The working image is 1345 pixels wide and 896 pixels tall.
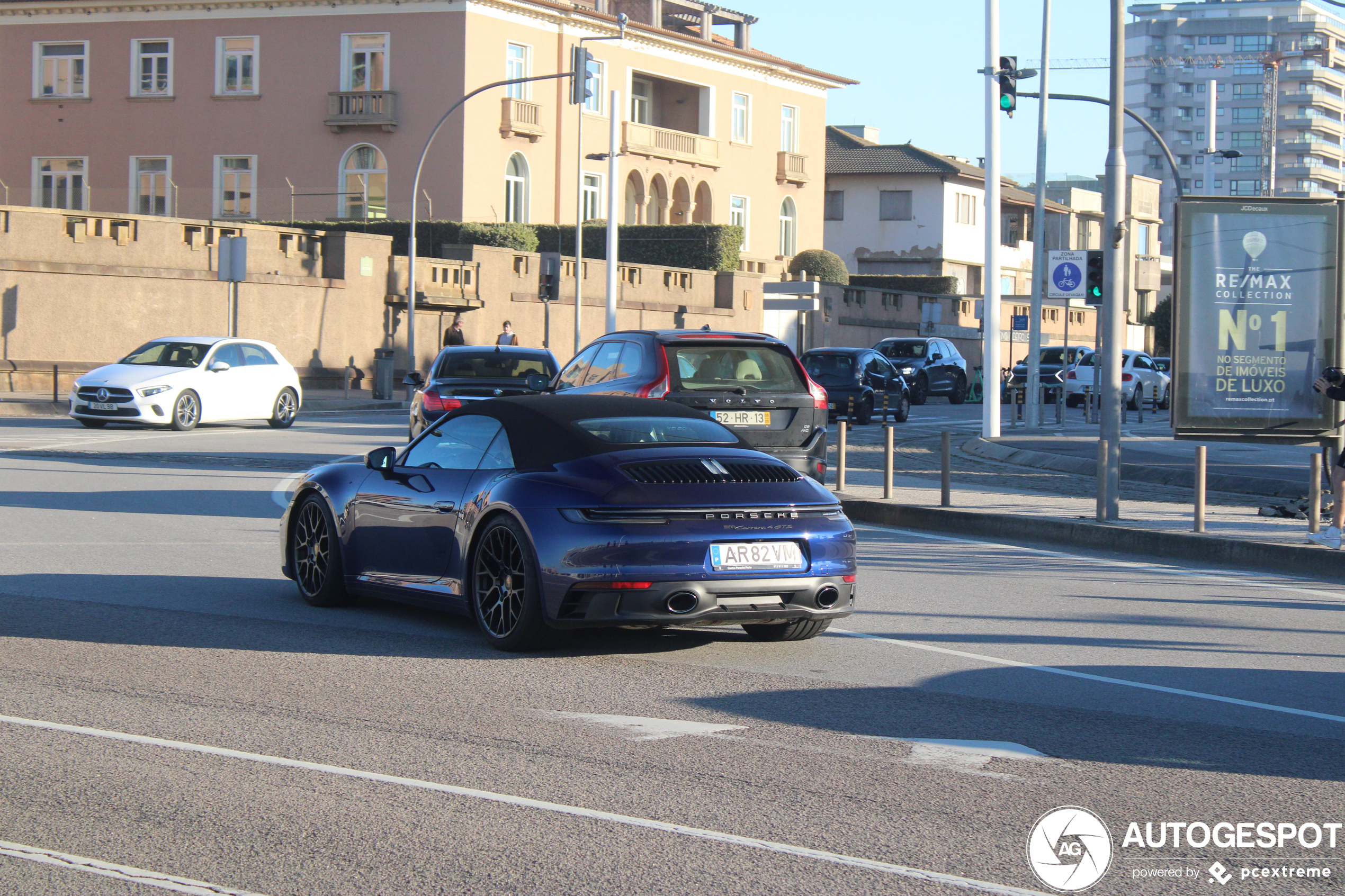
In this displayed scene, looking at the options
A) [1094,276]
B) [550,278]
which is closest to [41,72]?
[550,278]

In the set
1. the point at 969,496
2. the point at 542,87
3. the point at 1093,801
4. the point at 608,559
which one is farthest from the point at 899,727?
the point at 542,87

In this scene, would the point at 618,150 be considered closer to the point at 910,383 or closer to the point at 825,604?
the point at 910,383

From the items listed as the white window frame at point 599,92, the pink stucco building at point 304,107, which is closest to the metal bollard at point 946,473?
the pink stucco building at point 304,107

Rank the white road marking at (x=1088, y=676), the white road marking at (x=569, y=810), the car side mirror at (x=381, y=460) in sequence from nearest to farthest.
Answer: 1. the white road marking at (x=569, y=810)
2. the white road marking at (x=1088, y=676)
3. the car side mirror at (x=381, y=460)

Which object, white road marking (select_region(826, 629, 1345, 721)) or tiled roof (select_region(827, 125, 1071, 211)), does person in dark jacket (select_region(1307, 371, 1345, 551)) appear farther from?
tiled roof (select_region(827, 125, 1071, 211))

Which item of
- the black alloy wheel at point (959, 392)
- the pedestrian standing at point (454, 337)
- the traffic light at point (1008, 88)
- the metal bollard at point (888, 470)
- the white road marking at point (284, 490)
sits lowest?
the white road marking at point (284, 490)

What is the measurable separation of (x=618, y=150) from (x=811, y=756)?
55178 millimetres

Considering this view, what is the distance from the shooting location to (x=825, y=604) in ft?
26.9

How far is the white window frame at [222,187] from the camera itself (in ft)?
183

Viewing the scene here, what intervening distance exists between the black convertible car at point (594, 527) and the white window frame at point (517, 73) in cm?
4765

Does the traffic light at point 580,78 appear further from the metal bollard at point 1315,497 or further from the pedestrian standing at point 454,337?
the metal bollard at point 1315,497

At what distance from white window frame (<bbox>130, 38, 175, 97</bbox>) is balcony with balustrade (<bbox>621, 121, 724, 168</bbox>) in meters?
16.1

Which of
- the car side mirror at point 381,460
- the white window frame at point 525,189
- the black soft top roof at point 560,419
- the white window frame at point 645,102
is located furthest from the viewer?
the white window frame at point 645,102

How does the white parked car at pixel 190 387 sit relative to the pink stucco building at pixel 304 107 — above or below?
below
